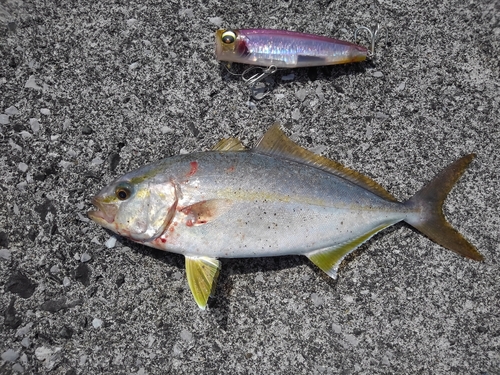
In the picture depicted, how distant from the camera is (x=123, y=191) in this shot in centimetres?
211

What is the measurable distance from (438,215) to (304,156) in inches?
30.7

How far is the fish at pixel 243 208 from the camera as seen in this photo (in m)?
2.10

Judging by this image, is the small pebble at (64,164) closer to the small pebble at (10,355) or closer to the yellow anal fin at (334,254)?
the small pebble at (10,355)

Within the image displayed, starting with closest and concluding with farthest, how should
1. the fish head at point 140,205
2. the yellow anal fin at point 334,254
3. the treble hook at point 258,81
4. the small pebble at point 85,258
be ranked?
the fish head at point 140,205
the yellow anal fin at point 334,254
the small pebble at point 85,258
the treble hook at point 258,81

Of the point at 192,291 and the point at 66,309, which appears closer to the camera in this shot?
the point at 192,291

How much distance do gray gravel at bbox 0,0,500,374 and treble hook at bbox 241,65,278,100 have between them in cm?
4

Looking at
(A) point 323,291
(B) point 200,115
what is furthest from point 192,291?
(B) point 200,115

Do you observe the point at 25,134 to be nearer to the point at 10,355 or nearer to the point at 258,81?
the point at 10,355

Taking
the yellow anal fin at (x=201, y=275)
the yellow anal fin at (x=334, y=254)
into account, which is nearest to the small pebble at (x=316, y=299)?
the yellow anal fin at (x=334, y=254)

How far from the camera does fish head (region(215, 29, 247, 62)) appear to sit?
90.4 inches

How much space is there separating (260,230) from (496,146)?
1.46 metres

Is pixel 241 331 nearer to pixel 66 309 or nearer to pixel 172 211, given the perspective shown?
pixel 172 211

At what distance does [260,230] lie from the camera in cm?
213

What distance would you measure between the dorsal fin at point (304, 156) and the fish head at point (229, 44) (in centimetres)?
45
